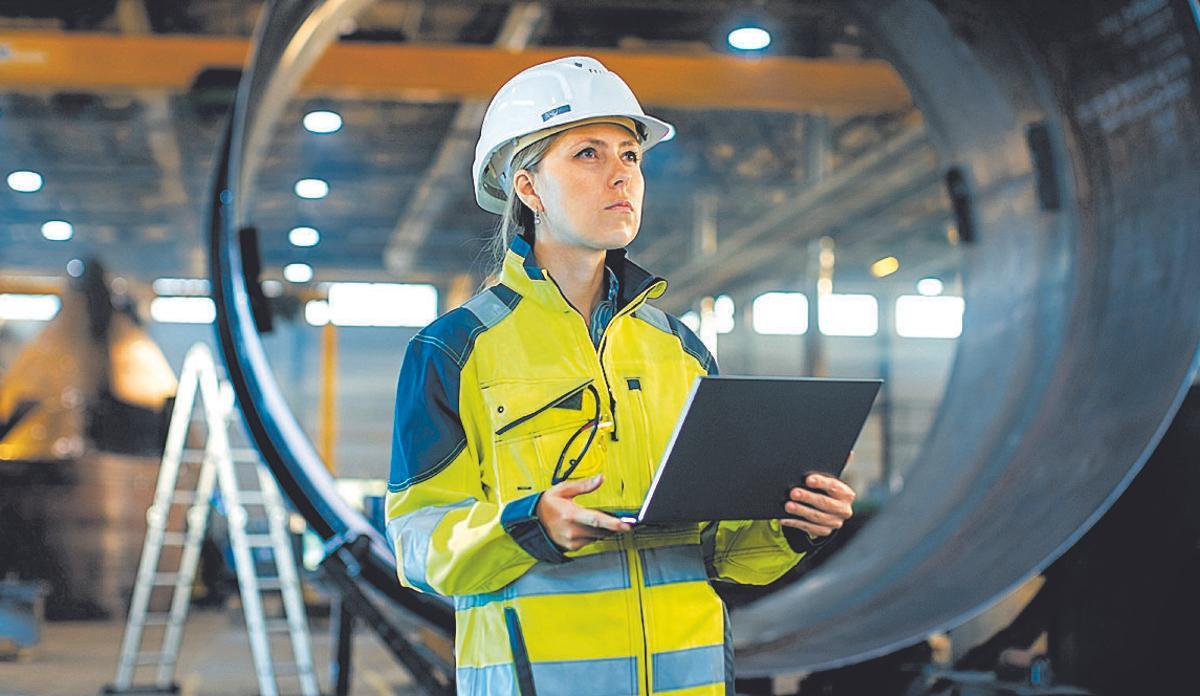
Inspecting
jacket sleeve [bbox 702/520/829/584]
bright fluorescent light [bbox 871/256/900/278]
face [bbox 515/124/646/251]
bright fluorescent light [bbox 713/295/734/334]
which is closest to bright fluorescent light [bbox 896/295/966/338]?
bright fluorescent light [bbox 871/256/900/278]

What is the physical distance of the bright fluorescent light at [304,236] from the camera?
45.4 feet

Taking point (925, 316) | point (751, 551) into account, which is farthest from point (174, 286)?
point (751, 551)

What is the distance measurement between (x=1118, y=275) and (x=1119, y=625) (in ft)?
2.63

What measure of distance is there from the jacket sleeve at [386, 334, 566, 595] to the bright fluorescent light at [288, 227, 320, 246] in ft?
42.1

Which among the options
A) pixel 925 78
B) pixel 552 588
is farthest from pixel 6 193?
pixel 552 588

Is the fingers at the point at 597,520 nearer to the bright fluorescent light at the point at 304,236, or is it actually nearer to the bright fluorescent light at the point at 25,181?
the bright fluorescent light at the point at 25,181

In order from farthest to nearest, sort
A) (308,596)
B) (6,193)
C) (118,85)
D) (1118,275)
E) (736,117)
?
1. (6,193)
2. (736,117)
3. (308,596)
4. (118,85)
5. (1118,275)

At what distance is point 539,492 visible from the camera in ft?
3.88

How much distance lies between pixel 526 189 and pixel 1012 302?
96.7 inches

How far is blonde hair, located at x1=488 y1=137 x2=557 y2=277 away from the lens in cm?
135

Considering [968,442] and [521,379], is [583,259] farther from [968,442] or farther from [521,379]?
[968,442]

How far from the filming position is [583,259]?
1.34 m

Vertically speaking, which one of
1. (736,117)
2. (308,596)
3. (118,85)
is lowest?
(308,596)

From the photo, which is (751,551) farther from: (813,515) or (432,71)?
(432,71)
